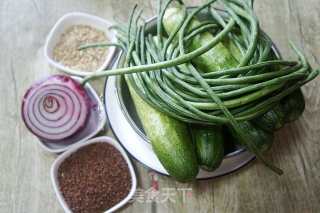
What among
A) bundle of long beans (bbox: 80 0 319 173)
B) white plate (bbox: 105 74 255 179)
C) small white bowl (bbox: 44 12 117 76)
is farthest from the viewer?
small white bowl (bbox: 44 12 117 76)

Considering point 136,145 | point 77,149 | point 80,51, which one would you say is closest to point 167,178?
point 136,145

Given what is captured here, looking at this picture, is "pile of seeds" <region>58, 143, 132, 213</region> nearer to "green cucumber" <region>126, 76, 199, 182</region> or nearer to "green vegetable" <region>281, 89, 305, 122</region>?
"green cucumber" <region>126, 76, 199, 182</region>

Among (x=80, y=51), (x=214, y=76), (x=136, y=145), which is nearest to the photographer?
(x=214, y=76)

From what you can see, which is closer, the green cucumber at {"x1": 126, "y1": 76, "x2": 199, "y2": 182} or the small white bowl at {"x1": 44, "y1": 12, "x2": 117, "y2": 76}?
the green cucumber at {"x1": 126, "y1": 76, "x2": 199, "y2": 182}

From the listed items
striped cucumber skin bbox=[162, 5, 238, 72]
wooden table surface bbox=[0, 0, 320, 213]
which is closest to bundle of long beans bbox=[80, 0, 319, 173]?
striped cucumber skin bbox=[162, 5, 238, 72]

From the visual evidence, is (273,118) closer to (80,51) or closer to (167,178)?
(167,178)

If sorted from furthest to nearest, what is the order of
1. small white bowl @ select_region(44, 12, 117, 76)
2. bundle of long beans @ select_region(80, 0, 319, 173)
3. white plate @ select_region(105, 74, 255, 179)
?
small white bowl @ select_region(44, 12, 117, 76), white plate @ select_region(105, 74, 255, 179), bundle of long beans @ select_region(80, 0, 319, 173)

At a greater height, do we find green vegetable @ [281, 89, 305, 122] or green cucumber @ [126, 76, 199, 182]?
green cucumber @ [126, 76, 199, 182]
